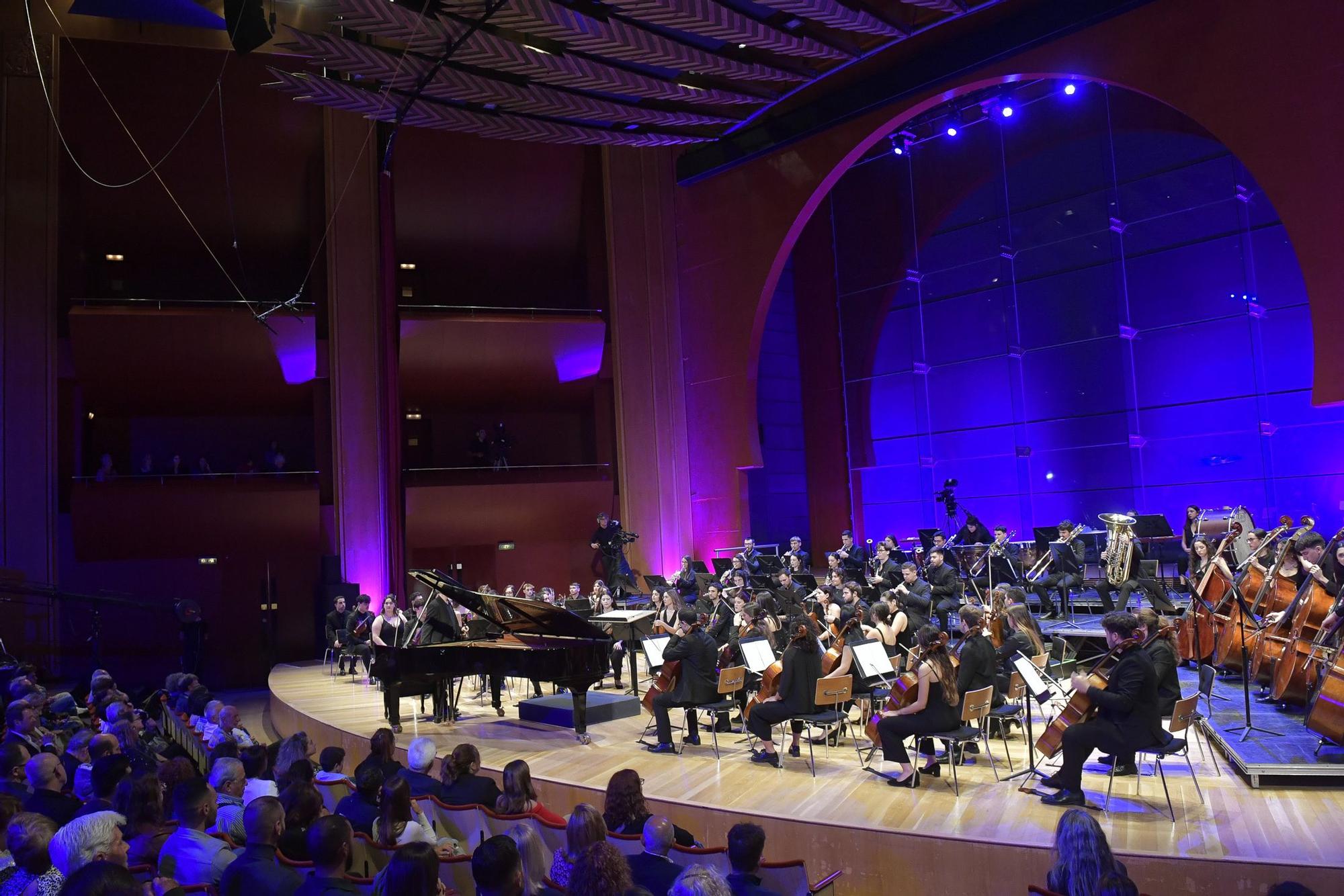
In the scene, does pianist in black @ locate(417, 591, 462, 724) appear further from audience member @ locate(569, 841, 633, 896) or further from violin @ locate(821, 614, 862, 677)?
audience member @ locate(569, 841, 633, 896)

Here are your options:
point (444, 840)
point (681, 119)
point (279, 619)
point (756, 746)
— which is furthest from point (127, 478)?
point (444, 840)

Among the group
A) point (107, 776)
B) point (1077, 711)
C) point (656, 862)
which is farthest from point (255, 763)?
point (1077, 711)

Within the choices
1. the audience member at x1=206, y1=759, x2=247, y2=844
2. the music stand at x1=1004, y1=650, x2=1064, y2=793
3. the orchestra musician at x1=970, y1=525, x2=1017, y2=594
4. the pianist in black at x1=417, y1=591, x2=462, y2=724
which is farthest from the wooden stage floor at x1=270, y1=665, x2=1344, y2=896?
the orchestra musician at x1=970, y1=525, x2=1017, y2=594

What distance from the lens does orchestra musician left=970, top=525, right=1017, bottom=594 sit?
12.3 metres

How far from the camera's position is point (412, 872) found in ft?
10.8

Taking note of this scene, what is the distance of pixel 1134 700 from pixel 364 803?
4525 mm

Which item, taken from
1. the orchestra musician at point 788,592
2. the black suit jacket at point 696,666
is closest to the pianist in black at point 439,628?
the black suit jacket at point 696,666

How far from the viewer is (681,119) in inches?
642

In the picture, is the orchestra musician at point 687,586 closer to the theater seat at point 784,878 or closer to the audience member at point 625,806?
the audience member at point 625,806

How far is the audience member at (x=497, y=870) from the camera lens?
137 inches

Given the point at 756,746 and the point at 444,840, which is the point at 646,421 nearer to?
the point at 756,746

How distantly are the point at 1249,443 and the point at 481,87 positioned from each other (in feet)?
39.5

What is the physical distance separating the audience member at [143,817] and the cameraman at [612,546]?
11.2 meters

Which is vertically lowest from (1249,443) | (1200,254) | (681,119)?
(1249,443)
